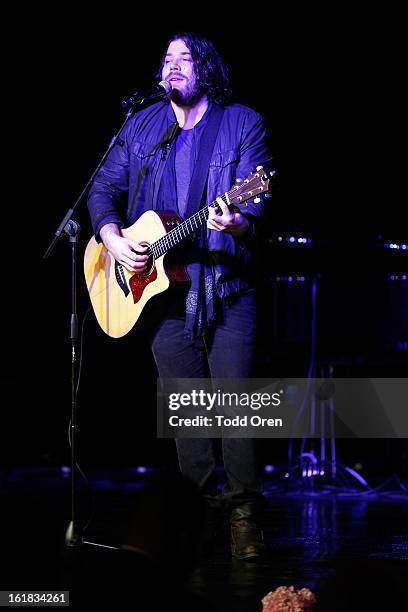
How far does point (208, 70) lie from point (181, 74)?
11 cm

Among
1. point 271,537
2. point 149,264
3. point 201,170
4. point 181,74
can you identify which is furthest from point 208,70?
point 271,537

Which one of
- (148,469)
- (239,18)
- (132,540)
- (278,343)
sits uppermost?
(239,18)

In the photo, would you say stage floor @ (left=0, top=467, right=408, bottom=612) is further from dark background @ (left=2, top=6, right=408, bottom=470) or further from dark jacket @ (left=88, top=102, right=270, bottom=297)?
dark jacket @ (left=88, top=102, right=270, bottom=297)

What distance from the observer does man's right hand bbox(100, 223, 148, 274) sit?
351 cm

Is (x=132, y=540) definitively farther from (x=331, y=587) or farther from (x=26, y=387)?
(x=26, y=387)

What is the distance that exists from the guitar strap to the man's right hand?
9.6 inches

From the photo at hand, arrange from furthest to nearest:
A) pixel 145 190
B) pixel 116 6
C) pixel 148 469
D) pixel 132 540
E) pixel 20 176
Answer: pixel 148 469
pixel 20 176
pixel 116 6
pixel 145 190
pixel 132 540

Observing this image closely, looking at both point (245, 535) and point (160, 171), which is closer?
point (245, 535)

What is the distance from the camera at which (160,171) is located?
355cm

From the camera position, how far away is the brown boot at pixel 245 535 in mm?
3215

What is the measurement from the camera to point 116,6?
569 cm

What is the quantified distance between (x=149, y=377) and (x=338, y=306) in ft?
5.01

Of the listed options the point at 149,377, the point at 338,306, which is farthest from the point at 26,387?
the point at 338,306

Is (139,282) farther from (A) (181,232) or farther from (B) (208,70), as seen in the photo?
(B) (208,70)
